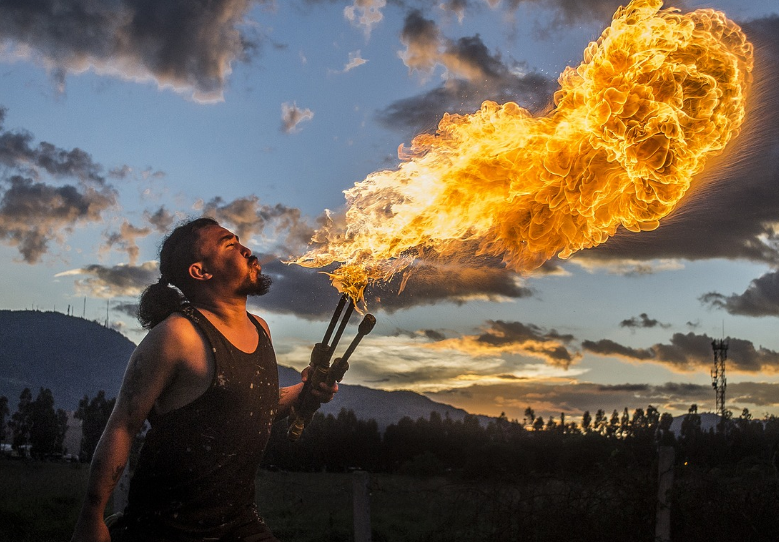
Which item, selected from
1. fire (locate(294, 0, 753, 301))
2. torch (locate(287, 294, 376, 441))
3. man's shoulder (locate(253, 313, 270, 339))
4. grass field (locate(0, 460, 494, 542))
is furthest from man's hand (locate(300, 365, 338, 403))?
grass field (locate(0, 460, 494, 542))

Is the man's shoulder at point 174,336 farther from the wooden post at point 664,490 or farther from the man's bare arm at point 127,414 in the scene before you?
the wooden post at point 664,490

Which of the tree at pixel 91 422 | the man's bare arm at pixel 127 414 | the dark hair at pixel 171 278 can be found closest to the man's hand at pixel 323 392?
the dark hair at pixel 171 278

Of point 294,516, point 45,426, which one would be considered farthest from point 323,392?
point 45,426

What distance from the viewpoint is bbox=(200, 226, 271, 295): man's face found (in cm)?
432

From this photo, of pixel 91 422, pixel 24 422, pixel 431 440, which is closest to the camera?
pixel 431 440

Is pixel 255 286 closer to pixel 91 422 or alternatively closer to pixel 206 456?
pixel 206 456

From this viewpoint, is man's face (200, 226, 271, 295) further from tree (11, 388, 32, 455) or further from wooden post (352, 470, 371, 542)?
tree (11, 388, 32, 455)

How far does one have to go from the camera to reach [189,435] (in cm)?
369

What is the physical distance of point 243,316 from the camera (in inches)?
172

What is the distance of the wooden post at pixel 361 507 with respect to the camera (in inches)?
314

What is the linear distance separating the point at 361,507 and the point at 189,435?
474 cm

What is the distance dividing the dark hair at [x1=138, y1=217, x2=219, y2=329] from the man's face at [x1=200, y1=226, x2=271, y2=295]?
78 mm

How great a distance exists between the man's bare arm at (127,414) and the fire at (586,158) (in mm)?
2533

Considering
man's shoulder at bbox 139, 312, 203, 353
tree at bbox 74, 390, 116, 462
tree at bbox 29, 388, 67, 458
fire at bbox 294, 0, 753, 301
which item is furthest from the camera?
tree at bbox 29, 388, 67, 458
